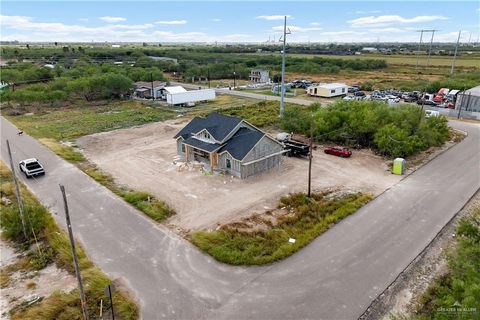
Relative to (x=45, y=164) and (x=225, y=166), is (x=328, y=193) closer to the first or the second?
(x=225, y=166)

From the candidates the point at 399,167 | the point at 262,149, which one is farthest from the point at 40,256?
the point at 399,167

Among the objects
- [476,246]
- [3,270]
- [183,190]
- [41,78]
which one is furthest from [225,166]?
[41,78]

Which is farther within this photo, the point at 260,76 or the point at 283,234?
the point at 260,76

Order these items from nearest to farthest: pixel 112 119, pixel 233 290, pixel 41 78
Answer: pixel 233 290, pixel 112 119, pixel 41 78

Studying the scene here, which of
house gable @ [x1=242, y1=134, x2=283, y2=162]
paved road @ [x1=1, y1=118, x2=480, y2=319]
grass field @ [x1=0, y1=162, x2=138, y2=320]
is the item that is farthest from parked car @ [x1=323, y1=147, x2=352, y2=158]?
grass field @ [x1=0, y1=162, x2=138, y2=320]

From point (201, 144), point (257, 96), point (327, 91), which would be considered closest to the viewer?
point (201, 144)

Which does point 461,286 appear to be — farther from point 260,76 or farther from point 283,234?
A: point 260,76

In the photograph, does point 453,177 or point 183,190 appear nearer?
point 183,190

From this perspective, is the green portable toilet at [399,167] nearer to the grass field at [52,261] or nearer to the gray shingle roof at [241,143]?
the gray shingle roof at [241,143]
